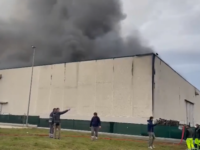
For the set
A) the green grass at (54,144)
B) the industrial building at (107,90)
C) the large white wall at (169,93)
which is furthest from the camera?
the large white wall at (169,93)

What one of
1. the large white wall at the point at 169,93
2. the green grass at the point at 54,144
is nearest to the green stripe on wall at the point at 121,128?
the large white wall at the point at 169,93

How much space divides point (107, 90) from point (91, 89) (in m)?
2.38

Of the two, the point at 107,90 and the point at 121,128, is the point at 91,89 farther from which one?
the point at 121,128

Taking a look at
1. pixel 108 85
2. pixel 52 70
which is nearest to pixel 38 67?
pixel 52 70

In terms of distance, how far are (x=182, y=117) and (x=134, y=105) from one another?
11636 millimetres

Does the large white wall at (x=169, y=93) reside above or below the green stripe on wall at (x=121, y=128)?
above

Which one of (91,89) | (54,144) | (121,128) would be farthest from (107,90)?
(54,144)

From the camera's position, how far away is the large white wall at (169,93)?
2795 centimetres

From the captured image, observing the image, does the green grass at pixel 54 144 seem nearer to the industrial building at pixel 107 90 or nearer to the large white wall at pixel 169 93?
the industrial building at pixel 107 90

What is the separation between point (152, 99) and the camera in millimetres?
26438

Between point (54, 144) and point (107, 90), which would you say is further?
point (107, 90)

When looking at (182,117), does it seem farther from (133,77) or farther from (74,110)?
(74,110)

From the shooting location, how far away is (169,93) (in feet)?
102

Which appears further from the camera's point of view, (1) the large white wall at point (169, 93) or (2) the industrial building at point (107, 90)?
(1) the large white wall at point (169, 93)
